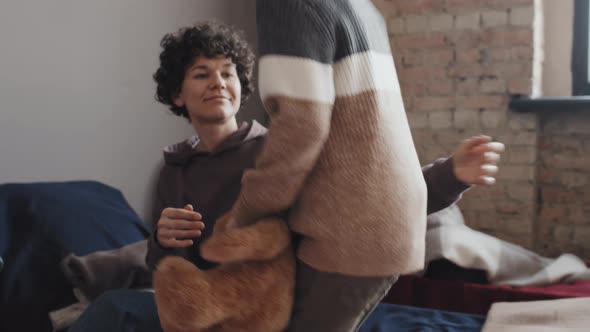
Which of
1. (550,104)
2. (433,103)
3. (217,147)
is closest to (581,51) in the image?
(550,104)

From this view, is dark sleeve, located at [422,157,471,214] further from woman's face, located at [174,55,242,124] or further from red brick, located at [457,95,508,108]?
red brick, located at [457,95,508,108]

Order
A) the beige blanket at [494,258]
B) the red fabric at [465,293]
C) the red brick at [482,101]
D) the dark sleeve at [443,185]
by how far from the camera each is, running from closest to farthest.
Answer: the dark sleeve at [443,185]
the red fabric at [465,293]
the beige blanket at [494,258]
the red brick at [482,101]

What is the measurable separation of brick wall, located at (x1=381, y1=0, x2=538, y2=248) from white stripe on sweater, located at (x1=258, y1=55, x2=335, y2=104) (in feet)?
5.66

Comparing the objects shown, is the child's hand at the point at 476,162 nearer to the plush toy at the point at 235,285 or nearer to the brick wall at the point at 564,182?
the plush toy at the point at 235,285

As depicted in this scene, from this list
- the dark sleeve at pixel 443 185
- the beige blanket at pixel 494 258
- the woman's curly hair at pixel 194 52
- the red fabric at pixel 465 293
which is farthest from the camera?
the beige blanket at pixel 494 258

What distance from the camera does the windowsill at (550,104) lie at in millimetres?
2258

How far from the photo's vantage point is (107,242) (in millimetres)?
1599

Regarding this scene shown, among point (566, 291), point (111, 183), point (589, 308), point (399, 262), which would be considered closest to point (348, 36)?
point (399, 262)

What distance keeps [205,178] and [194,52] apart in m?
0.29

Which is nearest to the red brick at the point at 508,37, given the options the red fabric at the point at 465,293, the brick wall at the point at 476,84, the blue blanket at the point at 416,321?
the brick wall at the point at 476,84

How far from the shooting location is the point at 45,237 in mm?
1499

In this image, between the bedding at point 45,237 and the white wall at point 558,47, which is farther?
the white wall at point 558,47

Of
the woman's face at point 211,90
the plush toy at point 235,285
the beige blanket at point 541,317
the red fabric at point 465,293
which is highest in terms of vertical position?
the woman's face at point 211,90

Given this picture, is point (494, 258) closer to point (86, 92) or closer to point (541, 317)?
point (541, 317)
